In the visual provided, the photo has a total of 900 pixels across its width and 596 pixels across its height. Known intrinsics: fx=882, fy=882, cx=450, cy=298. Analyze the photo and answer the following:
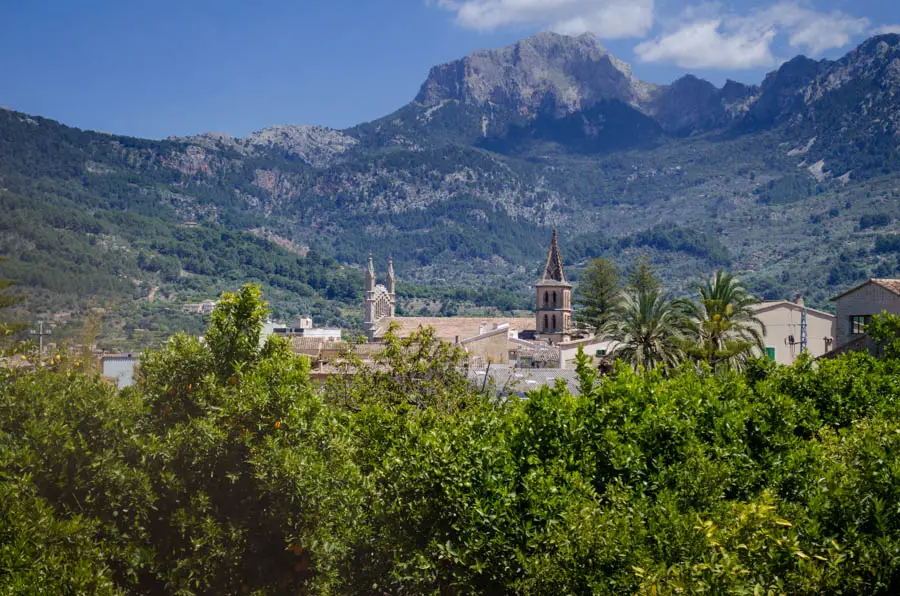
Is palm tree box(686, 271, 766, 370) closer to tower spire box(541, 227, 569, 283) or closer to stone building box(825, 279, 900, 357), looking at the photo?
stone building box(825, 279, 900, 357)

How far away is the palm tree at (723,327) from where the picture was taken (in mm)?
31609

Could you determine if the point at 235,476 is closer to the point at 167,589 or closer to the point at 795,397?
the point at 167,589

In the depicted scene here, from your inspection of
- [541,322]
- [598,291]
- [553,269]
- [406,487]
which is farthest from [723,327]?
[553,269]

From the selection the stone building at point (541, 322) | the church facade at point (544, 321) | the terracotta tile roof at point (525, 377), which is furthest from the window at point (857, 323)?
the church facade at point (544, 321)

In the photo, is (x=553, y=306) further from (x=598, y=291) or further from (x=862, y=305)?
Answer: (x=862, y=305)

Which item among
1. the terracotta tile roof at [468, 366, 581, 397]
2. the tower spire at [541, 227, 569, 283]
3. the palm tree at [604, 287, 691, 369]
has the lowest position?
the terracotta tile roof at [468, 366, 581, 397]

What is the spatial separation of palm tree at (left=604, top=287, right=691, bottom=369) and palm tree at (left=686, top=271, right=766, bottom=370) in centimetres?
66

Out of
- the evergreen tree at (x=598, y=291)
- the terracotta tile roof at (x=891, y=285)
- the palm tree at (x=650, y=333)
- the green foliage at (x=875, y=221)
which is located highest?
the green foliage at (x=875, y=221)

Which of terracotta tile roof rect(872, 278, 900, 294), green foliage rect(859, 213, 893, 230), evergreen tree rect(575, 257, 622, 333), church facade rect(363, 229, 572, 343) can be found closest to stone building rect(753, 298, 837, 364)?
terracotta tile roof rect(872, 278, 900, 294)

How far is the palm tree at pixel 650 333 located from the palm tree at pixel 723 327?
658mm

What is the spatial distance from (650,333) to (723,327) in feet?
9.83

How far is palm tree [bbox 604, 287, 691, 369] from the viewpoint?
31.3 metres

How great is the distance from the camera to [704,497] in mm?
10367

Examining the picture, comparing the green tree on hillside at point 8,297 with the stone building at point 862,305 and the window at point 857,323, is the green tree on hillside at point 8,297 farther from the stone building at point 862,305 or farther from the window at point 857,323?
the window at point 857,323
